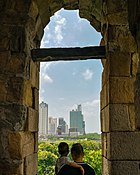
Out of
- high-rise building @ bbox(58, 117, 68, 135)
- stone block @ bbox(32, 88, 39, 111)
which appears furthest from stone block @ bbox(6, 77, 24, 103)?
high-rise building @ bbox(58, 117, 68, 135)

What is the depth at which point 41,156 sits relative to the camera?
84.2 ft

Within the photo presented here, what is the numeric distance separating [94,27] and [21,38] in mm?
1508

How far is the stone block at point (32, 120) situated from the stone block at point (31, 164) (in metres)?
0.37

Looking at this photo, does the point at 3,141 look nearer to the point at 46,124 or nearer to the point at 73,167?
the point at 73,167

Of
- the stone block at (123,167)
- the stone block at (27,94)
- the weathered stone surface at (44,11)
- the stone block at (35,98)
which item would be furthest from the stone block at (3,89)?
the stone block at (123,167)

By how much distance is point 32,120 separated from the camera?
4051 millimetres

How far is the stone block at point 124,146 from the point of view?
3516 mm

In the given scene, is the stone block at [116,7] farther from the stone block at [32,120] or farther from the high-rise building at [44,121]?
the high-rise building at [44,121]

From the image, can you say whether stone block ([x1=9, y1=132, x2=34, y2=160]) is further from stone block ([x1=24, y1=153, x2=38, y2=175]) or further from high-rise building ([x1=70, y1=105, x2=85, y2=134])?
high-rise building ([x1=70, y1=105, x2=85, y2=134])

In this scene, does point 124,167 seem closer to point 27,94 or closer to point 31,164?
point 31,164

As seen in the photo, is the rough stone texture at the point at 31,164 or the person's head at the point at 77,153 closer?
the person's head at the point at 77,153

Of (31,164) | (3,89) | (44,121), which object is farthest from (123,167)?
(44,121)

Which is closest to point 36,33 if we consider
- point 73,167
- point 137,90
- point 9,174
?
point 9,174

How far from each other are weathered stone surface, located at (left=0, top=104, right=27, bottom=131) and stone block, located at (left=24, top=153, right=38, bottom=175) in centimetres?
48
